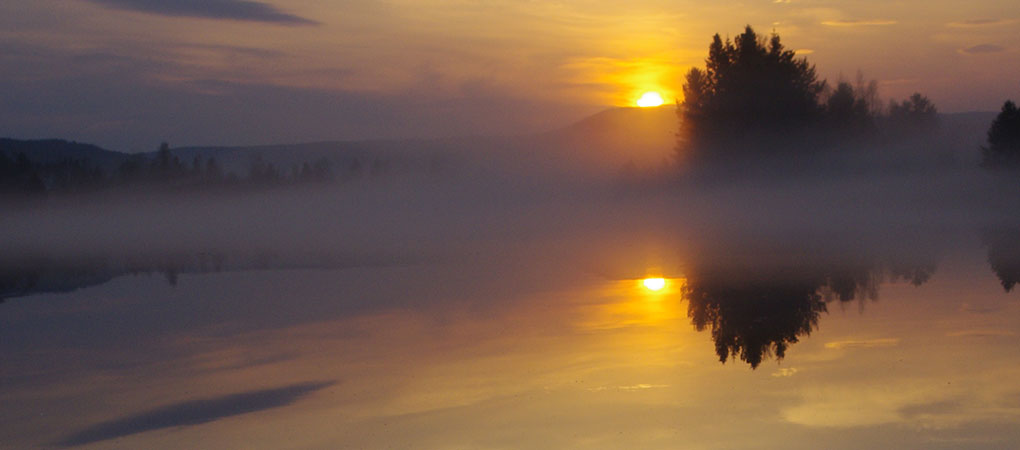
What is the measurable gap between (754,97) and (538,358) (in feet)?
206

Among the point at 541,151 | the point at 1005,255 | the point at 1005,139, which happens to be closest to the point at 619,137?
the point at 541,151

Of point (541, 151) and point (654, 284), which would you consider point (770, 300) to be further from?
point (541, 151)

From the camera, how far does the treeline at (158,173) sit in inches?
5719

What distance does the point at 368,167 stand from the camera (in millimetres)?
183000

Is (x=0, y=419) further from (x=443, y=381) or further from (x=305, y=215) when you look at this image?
(x=305, y=215)

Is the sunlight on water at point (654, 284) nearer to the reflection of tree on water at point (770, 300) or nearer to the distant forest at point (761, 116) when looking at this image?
the reflection of tree on water at point (770, 300)

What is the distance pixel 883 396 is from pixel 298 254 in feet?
96.1

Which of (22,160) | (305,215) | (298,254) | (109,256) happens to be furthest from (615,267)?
(22,160)

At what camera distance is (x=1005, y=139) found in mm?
78312

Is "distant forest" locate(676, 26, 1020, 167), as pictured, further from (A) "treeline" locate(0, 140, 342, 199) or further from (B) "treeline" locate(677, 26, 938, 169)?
(A) "treeline" locate(0, 140, 342, 199)

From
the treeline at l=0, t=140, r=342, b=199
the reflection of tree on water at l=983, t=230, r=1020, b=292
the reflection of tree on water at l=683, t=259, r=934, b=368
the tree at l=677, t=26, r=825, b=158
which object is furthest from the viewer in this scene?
the treeline at l=0, t=140, r=342, b=199

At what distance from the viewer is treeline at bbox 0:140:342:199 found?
145m

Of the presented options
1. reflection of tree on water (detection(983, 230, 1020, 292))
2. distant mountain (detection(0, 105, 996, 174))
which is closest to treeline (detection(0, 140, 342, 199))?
distant mountain (detection(0, 105, 996, 174))

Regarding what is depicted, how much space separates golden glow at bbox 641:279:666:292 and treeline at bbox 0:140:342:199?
392 feet
